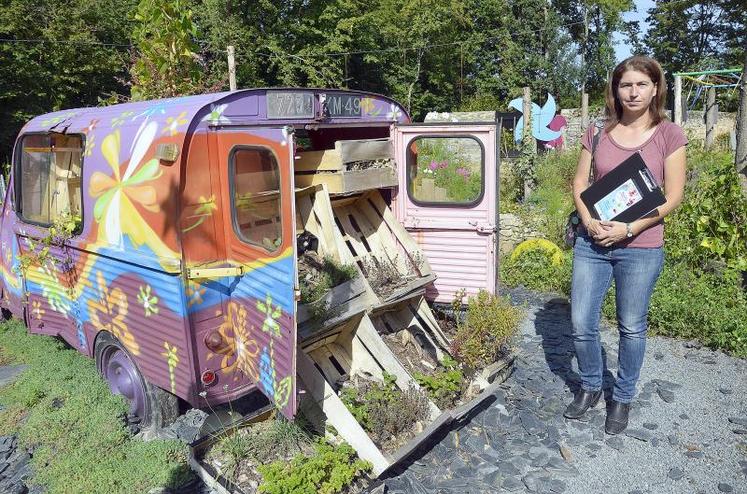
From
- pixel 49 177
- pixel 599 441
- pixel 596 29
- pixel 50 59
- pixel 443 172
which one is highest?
pixel 596 29

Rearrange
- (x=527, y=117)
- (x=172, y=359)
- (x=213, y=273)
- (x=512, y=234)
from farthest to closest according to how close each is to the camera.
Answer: (x=527, y=117) < (x=512, y=234) < (x=172, y=359) < (x=213, y=273)

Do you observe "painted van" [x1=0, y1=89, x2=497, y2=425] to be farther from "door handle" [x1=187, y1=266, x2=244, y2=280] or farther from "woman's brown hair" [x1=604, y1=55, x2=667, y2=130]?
"woman's brown hair" [x1=604, y1=55, x2=667, y2=130]

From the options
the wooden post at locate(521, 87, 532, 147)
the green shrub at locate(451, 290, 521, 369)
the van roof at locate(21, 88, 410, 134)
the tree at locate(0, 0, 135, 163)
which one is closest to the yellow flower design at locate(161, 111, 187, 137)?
the van roof at locate(21, 88, 410, 134)

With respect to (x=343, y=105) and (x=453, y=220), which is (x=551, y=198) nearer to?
(x=453, y=220)

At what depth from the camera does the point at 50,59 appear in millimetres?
19094

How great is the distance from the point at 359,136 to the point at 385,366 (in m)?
2.36

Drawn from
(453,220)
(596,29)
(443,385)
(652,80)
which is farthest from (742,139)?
(596,29)

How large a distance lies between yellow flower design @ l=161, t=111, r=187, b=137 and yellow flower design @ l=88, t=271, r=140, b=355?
1312 mm

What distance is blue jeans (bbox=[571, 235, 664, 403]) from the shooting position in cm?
369

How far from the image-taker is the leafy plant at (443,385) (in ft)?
13.8

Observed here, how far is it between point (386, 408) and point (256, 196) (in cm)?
171

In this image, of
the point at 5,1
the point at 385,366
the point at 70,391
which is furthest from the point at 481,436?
the point at 5,1

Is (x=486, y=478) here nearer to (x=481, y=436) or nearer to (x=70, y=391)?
(x=481, y=436)

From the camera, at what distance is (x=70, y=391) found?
4.93m
